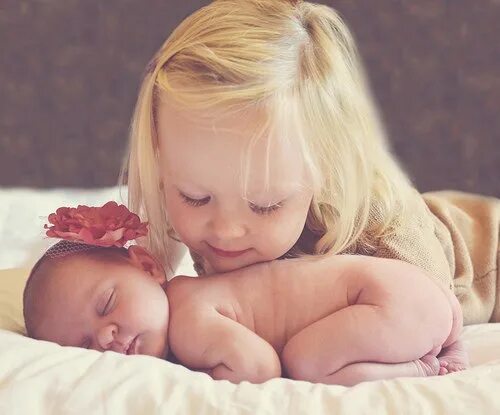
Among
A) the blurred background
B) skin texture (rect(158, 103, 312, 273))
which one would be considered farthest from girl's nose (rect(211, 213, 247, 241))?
the blurred background

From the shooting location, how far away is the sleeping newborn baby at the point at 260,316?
0.98 m

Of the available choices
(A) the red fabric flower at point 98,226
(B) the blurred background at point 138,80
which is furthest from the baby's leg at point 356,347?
(B) the blurred background at point 138,80

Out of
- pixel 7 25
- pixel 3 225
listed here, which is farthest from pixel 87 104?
pixel 3 225

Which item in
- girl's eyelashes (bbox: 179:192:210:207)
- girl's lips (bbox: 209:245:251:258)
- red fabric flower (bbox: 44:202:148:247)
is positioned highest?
girl's eyelashes (bbox: 179:192:210:207)

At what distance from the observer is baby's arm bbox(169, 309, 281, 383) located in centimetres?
96

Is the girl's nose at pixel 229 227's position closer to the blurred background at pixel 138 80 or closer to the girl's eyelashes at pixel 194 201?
the girl's eyelashes at pixel 194 201

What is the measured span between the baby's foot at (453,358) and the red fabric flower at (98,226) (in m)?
0.39

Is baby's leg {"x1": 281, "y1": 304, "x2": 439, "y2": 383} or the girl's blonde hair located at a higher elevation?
the girl's blonde hair

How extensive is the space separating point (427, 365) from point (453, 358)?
0.18ft

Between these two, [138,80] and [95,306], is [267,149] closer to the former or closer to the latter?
[95,306]

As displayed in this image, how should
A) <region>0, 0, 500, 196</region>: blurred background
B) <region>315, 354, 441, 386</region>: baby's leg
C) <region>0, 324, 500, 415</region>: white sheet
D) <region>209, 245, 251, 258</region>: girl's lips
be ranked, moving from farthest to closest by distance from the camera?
1. <region>0, 0, 500, 196</region>: blurred background
2. <region>209, 245, 251, 258</region>: girl's lips
3. <region>315, 354, 441, 386</region>: baby's leg
4. <region>0, 324, 500, 415</region>: white sheet

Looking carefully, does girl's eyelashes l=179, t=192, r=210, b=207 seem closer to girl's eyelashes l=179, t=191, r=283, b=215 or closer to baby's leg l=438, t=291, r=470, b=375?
girl's eyelashes l=179, t=191, r=283, b=215

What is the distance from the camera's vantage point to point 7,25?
2.20m

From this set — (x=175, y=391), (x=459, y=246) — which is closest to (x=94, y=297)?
(x=175, y=391)
